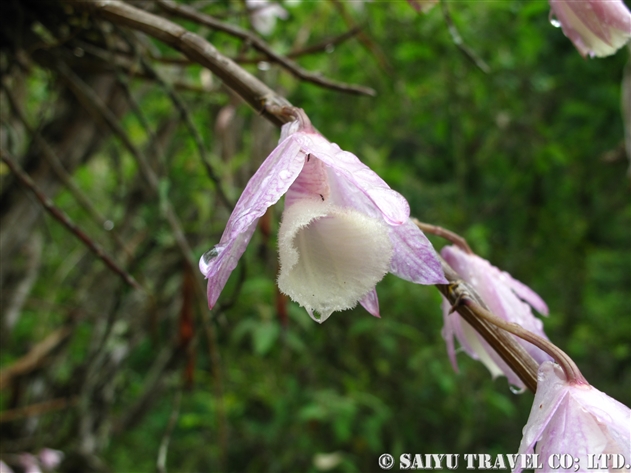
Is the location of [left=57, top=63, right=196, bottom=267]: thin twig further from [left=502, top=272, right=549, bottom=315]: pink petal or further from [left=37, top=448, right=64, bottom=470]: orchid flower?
[left=37, top=448, right=64, bottom=470]: orchid flower

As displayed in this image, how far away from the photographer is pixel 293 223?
351mm

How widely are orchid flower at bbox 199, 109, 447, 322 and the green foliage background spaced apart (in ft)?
2.34

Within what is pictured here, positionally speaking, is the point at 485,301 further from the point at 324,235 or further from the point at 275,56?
the point at 275,56

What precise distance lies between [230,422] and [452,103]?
4.37 ft

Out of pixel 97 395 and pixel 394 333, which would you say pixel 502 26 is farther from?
pixel 97 395

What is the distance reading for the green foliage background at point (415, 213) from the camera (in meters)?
1.47

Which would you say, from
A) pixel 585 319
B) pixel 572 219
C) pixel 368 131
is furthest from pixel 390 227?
pixel 585 319

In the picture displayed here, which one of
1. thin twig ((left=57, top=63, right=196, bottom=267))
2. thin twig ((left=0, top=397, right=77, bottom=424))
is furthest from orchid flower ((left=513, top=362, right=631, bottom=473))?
thin twig ((left=0, top=397, right=77, bottom=424))

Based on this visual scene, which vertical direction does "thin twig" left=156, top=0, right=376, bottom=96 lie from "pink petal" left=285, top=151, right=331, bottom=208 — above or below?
below

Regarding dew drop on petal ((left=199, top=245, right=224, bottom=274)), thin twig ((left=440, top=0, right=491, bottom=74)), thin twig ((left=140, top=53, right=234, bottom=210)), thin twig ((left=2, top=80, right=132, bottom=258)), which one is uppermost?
thin twig ((left=440, top=0, right=491, bottom=74))

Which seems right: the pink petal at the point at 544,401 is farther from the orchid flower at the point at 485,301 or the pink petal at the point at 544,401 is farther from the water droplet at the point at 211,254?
the water droplet at the point at 211,254

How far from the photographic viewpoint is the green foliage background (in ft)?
4.83

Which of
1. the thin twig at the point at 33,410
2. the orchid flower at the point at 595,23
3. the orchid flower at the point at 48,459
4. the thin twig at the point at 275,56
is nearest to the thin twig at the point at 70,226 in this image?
the thin twig at the point at 275,56

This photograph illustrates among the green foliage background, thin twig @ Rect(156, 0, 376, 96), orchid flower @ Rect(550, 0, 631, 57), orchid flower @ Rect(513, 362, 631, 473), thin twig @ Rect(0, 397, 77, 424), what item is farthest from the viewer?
the green foliage background
